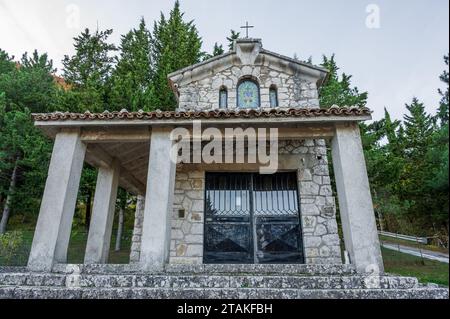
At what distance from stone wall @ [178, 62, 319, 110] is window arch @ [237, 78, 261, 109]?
0.14 metres

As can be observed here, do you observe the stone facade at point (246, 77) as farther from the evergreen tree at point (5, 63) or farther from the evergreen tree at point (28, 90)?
the evergreen tree at point (5, 63)

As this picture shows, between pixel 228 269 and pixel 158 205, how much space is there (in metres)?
1.56

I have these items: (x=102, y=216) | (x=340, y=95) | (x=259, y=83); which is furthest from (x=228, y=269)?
(x=340, y=95)

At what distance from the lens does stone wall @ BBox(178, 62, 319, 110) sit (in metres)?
7.93

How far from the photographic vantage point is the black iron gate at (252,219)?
6.72 metres

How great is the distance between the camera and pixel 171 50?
1557cm

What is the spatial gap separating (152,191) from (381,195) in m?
9.71

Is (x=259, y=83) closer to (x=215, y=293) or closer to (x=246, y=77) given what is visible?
(x=246, y=77)

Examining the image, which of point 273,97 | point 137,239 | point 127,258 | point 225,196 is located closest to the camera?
point 225,196

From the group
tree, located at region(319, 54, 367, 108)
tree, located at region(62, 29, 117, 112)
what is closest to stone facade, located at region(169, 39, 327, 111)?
tree, located at region(319, 54, 367, 108)


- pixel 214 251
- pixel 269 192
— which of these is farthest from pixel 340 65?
pixel 214 251

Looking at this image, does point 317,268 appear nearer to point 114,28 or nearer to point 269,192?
point 269,192

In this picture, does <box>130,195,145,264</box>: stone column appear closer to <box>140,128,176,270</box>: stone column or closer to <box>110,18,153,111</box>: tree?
<box>140,128,176,270</box>: stone column

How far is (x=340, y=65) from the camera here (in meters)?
16.5
